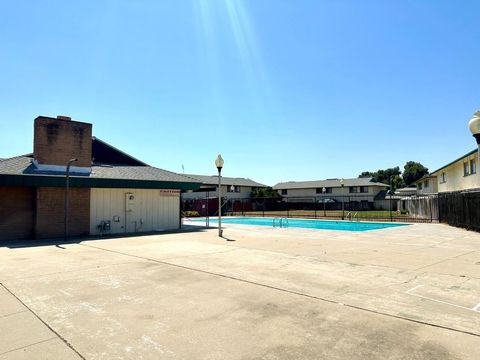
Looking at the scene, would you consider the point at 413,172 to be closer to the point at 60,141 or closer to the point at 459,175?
the point at 459,175

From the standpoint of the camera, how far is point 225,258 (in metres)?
11.2

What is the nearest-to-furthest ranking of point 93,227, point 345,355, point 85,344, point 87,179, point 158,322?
point 345,355, point 85,344, point 158,322, point 87,179, point 93,227

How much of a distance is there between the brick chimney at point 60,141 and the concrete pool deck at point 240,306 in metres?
8.28

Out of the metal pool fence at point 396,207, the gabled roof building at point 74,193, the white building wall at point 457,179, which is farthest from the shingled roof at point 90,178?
the white building wall at point 457,179

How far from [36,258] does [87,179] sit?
276 inches

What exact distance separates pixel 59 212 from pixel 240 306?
14918 mm

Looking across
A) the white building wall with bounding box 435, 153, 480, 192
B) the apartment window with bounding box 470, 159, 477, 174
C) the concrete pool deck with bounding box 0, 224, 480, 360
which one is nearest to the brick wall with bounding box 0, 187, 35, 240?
the concrete pool deck with bounding box 0, 224, 480, 360

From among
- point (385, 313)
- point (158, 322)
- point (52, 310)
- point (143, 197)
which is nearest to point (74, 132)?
point (143, 197)

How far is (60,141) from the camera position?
18625 mm

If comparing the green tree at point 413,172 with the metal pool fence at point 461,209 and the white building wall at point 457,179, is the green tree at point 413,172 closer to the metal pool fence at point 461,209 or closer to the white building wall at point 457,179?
the white building wall at point 457,179

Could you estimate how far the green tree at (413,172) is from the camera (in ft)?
327

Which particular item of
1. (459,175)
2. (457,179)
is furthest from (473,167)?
(457,179)

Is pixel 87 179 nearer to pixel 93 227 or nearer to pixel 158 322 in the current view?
pixel 93 227

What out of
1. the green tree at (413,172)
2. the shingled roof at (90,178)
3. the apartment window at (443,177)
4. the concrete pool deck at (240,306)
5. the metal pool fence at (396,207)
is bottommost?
the concrete pool deck at (240,306)
